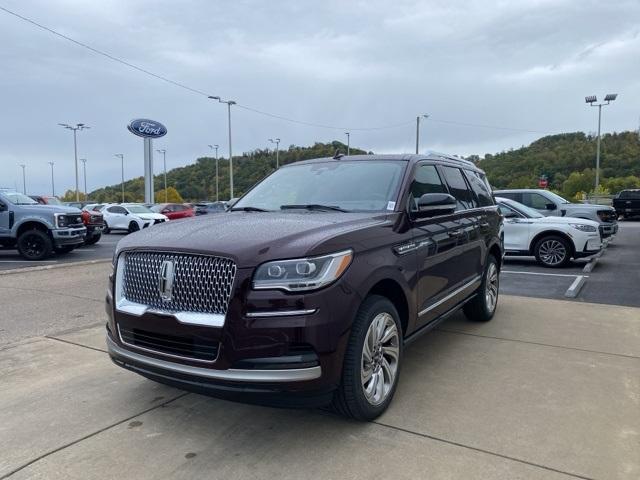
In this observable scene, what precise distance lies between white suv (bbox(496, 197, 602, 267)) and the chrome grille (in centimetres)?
881

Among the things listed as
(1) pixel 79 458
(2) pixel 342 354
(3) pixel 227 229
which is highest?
(3) pixel 227 229

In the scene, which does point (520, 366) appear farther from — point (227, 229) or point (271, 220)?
point (227, 229)

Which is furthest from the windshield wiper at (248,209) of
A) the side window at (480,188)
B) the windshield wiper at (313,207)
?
the side window at (480,188)

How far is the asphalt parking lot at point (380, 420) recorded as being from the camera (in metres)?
2.83

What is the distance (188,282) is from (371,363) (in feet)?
4.14

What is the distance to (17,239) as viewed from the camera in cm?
1304

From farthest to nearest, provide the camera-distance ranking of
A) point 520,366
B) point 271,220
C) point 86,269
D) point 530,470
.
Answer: point 86,269 < point 520,366 < point 271,220 < point 530,470

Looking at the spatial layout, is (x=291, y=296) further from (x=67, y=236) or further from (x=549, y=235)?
(x=67, y=236)

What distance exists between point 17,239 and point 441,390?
12649 mm

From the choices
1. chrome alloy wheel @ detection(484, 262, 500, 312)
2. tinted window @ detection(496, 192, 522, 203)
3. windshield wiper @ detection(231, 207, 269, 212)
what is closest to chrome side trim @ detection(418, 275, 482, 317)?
chrome alloy wheel @ detection(484, 262, 500, 312)

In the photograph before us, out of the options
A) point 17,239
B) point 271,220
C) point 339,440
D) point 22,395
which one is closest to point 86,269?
point 17,239

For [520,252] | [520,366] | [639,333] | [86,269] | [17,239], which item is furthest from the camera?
[17,239]

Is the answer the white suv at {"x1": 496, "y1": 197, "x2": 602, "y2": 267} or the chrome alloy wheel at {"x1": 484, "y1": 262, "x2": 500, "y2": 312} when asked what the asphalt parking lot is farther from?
the white suv at {"x1": 496, "y1": 197, "x2": 602, "y2": 267}

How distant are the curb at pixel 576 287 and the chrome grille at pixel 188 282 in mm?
6286
